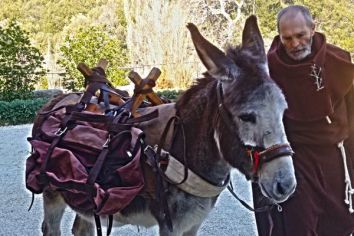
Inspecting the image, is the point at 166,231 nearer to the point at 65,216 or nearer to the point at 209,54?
the point at 209,54

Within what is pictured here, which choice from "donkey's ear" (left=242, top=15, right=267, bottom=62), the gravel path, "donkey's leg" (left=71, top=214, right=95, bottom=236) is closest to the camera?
"donkey's ear" (left=242, top=15, right=267, bottom=62)

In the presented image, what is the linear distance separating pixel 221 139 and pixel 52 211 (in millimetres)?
1694

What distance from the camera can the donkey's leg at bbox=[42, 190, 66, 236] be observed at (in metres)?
3.63

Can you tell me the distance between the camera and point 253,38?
2600mm

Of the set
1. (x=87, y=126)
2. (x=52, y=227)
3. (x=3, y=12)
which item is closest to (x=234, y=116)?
(x=87, y=126)

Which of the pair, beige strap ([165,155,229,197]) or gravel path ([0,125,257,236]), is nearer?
beige strap ([165,155,229,197])

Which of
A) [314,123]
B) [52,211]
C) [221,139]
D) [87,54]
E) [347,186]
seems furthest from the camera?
[87,54]

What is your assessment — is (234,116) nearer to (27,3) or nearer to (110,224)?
(110,224)

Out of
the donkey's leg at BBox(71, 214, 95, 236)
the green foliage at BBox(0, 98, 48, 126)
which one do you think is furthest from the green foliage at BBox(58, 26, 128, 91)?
the donkey's leg at BBox(71, 214, 95, 236)

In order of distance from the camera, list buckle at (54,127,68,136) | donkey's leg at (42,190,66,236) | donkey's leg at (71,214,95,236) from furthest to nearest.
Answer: donkey's leg at (71,214,95,236), donkey's leg at (42,190,66,236), buckle at (54,127,68,136)

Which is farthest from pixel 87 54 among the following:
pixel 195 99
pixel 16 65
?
pixel 195 99

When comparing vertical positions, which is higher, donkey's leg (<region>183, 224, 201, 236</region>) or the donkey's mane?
the donkey's mane

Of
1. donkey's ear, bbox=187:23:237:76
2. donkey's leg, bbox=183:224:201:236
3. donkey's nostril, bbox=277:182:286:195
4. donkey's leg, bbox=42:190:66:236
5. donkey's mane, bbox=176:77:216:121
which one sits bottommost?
donkey's leg, bbox=42:190:66:236

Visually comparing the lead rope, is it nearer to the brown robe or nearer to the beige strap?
the brown robe
